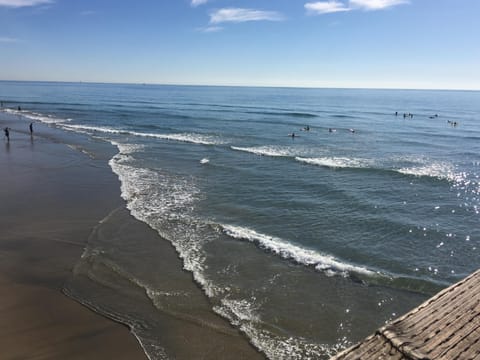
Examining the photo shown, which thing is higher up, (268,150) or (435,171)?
(268,150)

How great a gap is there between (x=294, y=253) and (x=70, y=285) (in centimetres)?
728

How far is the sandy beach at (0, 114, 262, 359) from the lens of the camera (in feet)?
27.7

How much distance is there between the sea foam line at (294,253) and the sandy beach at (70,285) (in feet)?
9.81

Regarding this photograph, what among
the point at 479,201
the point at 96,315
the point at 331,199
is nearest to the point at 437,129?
the point at 479,201

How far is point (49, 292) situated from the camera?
10.5m

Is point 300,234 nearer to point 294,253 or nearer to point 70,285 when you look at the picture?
point 294,253

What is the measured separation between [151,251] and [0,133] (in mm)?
36206

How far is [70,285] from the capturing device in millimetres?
10844

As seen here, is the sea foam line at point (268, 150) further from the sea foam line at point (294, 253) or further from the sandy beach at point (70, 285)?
the sea foam line at point (294, 253)

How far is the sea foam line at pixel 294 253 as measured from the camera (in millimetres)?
12279

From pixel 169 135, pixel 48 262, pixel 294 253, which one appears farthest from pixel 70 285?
pixel 169 135

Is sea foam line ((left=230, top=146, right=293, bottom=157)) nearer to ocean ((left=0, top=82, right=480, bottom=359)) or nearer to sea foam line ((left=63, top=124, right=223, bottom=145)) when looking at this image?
ocean ((left=0, top=82, right=480, bottom=359))

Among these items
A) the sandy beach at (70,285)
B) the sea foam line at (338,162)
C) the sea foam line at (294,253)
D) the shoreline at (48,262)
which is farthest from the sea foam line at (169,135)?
the sea foam line at (294,253)

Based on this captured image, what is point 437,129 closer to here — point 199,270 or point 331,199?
point 331,199
